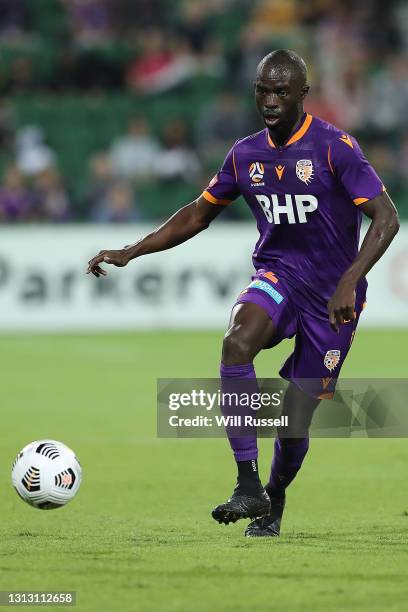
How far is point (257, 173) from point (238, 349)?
0.92 meters

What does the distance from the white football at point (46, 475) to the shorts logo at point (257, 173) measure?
162cm

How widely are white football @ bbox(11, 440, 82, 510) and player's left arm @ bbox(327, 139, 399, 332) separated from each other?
5.07 ft

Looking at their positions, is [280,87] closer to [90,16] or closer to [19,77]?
[19,77]

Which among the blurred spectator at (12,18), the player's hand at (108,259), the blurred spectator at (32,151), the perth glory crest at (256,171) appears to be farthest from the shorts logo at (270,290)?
the blurred spectator at (12,18)

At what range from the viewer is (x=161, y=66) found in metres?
19.6

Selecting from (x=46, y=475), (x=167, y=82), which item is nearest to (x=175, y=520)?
(x=46, y=475)

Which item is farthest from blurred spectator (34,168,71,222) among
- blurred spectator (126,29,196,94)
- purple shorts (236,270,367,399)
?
purple shorts (236,270,367,399)

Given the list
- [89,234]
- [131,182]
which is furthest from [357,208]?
[131,182]

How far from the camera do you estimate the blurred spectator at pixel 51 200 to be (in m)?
17.2

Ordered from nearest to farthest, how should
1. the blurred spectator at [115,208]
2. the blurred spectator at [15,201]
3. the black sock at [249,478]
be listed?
1. the black sock at [249,478]
2. the blurred spectator at [15,201]
3. the blurred spectator at [115,208]

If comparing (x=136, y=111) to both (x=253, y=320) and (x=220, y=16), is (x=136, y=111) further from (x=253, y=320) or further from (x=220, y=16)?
(x=253, y=320)

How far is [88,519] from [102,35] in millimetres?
14514

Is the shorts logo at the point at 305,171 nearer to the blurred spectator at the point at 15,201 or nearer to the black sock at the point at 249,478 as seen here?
the black sock at the point at 249,478

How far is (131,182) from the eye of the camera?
18016 millimetres
